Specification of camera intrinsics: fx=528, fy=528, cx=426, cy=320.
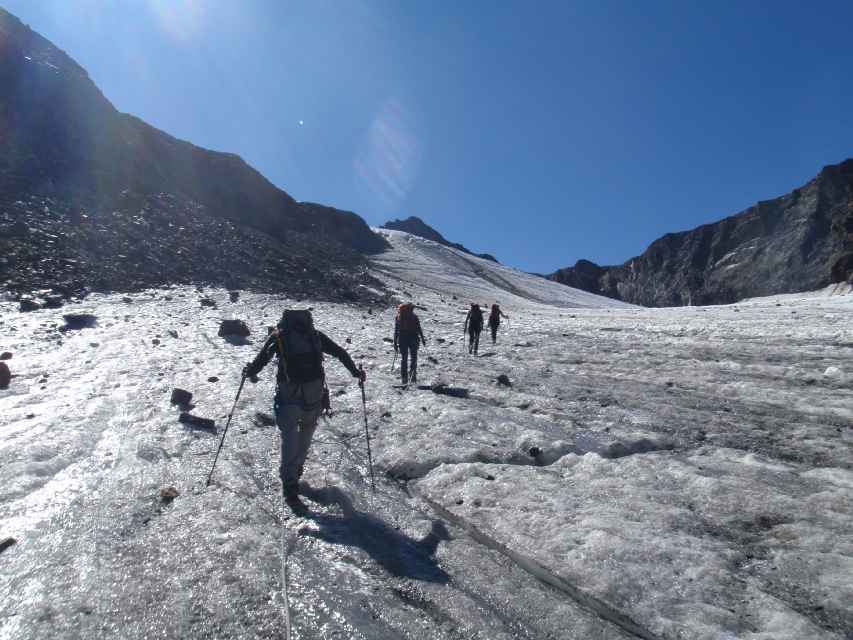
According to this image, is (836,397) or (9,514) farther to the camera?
(836,397)

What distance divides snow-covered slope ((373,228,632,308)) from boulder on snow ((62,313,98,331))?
39.5 meters

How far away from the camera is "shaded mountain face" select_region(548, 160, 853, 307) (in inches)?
4690

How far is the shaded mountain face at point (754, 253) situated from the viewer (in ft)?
391

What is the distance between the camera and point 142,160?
54938 millimetres

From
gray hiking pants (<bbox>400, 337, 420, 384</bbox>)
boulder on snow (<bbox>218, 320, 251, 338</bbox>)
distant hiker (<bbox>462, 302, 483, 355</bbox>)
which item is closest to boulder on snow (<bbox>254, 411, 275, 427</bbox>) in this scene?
gray hiking pants (<bbox>400, 337, 420, 384</bbox>)

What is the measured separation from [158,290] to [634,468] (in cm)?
3042

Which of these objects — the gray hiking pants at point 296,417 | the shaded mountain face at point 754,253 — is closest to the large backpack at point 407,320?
the gray hiking pants at point 296,417

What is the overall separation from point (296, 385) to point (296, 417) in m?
0.38

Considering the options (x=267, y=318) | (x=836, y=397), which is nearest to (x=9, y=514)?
(x=836, y=397)

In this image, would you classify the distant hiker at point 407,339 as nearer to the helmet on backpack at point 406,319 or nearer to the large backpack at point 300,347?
the helmet on backpack at point 406,319

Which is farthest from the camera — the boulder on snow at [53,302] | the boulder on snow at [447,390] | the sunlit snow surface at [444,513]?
the boulder on snow at [53,302]

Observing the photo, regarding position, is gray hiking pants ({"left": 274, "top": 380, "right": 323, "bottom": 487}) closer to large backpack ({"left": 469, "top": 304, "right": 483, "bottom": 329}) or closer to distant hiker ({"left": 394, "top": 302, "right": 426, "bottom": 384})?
distant hiker ({"left": 394, "top": 302, "right": 426, "bottom": 384})

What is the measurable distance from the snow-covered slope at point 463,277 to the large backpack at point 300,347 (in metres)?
50.1

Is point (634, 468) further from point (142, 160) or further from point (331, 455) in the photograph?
point (142, 160)
